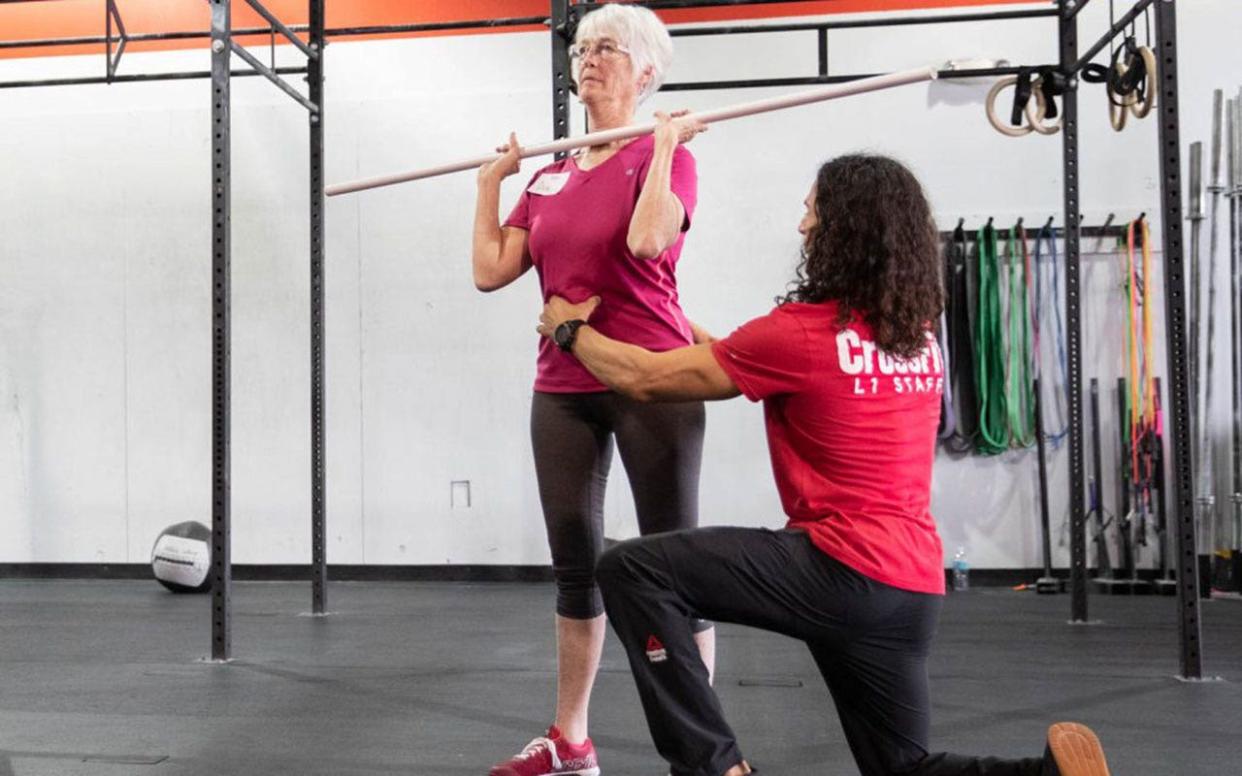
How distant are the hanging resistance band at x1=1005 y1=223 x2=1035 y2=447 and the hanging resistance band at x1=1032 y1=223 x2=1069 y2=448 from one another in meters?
0.05

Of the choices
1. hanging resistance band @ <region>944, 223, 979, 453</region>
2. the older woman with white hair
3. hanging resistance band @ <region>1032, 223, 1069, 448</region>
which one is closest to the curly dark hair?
the older woman with white hair

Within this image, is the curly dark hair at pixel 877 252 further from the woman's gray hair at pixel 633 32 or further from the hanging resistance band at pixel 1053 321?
the hanging resistance band at pixel 1053 321

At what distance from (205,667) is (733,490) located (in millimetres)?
2801

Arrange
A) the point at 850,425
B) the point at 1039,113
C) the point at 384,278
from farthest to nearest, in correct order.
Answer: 1. the point at 384,278
2. the point at 1039,113
3. the point at 850,425

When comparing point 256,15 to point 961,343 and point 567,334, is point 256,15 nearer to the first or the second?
point 961,343

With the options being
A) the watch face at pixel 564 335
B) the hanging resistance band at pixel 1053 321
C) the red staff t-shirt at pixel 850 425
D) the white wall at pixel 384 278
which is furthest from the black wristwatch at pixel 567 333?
the hanging resistance band at pixel 1053 321

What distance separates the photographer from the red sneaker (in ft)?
6.54

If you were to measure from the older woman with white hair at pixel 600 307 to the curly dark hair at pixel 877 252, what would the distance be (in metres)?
0.30

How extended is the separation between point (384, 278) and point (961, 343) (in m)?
2.82

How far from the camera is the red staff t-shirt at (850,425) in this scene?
1.48 metres

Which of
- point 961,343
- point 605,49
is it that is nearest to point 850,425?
point 605,49

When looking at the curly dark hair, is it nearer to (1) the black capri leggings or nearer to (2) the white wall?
(1) the black capri leggings

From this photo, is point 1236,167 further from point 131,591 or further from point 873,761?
point 131,591

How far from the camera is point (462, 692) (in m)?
2.87
